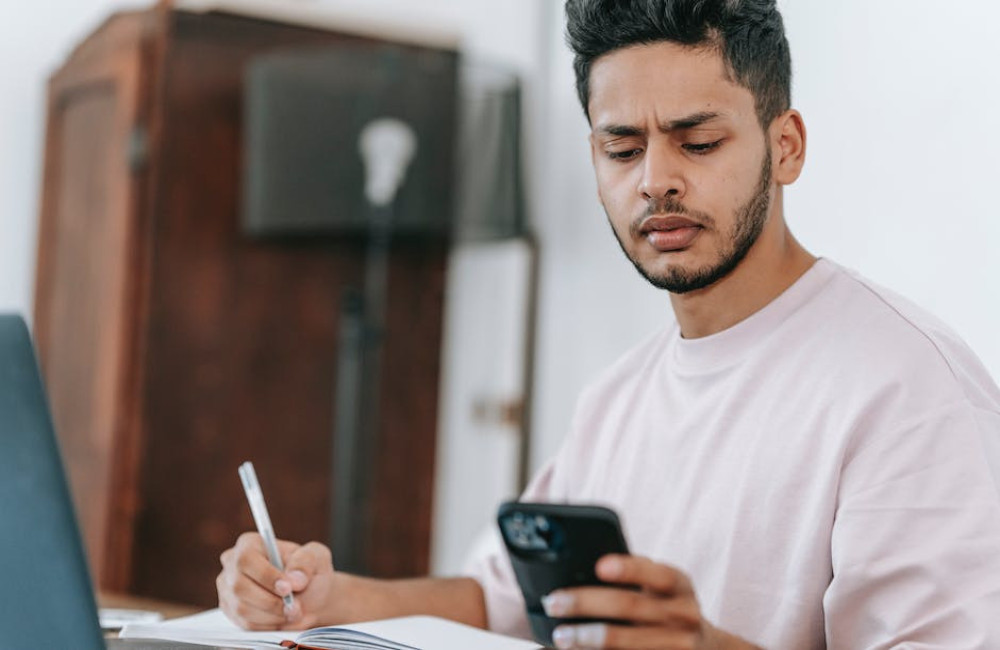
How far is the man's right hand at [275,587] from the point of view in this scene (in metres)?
1.24

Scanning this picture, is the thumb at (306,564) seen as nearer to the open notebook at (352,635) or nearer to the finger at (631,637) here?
the open notebook at (352,635)

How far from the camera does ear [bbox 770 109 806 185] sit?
125 cm

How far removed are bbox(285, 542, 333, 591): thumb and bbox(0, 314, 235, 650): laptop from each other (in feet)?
1.37

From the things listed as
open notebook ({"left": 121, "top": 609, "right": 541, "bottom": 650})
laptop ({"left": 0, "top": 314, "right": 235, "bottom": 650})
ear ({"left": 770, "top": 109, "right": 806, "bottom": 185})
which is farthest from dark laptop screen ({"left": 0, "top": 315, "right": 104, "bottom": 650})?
ear ({"left": 770, "top": 109, "right": 806, "bottom": 185})

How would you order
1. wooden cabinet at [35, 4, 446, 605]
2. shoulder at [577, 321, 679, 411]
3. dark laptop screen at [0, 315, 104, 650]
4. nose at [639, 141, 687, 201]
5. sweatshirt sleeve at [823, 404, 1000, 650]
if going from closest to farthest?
dark laptop screen at [0, 315, 104, 650] < sweatshirt sleeve at [823, 404, 1000, 650] < nose at [639, 141, 687, 201] < shoulder at [577, 321, 679, 411] < wooden cabinet at [35, 4, 446, 605]

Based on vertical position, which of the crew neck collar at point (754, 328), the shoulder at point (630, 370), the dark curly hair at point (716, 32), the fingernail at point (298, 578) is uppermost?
the dark curly hair at point (716, 32)

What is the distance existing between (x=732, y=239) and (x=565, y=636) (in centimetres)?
46

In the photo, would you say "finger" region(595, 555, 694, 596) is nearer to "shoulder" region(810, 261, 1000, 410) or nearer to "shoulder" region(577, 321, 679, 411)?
"shoulder" region(810, 261, 1000, 410)

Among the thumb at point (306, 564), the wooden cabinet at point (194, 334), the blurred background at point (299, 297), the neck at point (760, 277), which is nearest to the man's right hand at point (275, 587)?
the thumb at point (306, 564)

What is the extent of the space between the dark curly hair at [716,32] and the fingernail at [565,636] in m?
0.55

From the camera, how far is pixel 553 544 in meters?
0.95

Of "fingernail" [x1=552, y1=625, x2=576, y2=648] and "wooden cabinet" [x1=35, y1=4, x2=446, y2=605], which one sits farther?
"wooden cabinet" [x1=35, y1=4, x2=446, y2=605]

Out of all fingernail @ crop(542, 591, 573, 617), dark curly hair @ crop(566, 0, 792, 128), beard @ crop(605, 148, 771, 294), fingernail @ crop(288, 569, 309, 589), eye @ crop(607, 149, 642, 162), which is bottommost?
fingernail @ crop(288, 569, 309, 589)

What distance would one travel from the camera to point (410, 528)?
9.64 feet
